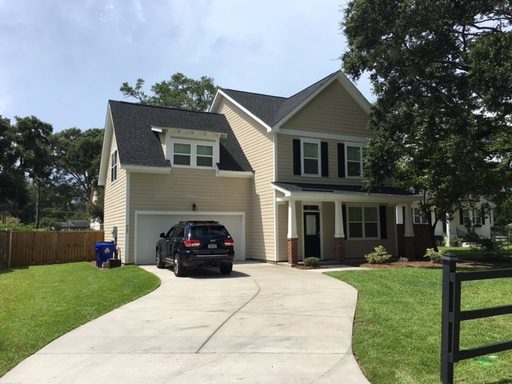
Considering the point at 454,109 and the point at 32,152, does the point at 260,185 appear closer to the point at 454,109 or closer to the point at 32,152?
the point at 454,109

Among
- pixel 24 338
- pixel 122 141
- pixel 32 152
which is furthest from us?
pixel 32 152

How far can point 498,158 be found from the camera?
55.0 feet

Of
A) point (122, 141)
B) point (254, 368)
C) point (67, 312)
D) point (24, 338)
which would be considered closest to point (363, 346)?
point (254, 368)

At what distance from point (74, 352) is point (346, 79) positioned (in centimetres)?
1852

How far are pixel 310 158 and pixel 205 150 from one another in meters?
4.95

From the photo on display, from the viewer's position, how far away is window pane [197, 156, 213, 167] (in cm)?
2162

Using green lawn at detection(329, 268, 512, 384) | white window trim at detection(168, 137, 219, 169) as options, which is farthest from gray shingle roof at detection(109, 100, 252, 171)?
green lawn at detection(329, 268, 512, 384)

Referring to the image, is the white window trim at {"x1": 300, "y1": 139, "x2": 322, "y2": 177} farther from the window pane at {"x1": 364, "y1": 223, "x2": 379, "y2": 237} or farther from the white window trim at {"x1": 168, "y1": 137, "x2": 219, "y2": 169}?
the white window trim at {"x1": 168, "y1": 137, "x2": 219, "y2": 169}

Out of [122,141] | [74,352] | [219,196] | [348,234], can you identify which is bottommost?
[74,352]

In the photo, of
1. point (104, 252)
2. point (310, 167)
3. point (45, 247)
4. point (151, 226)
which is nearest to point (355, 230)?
point (310, 167)

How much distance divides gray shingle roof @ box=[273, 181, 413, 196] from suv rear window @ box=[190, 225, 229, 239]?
440 cm

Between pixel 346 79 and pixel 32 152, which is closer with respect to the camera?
pixel 346 79

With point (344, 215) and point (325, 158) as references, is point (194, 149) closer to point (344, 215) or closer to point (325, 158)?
point (325, 158)

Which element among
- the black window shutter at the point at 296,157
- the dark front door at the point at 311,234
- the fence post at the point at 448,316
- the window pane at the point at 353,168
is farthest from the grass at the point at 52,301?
the window pane at the point at 353,168
